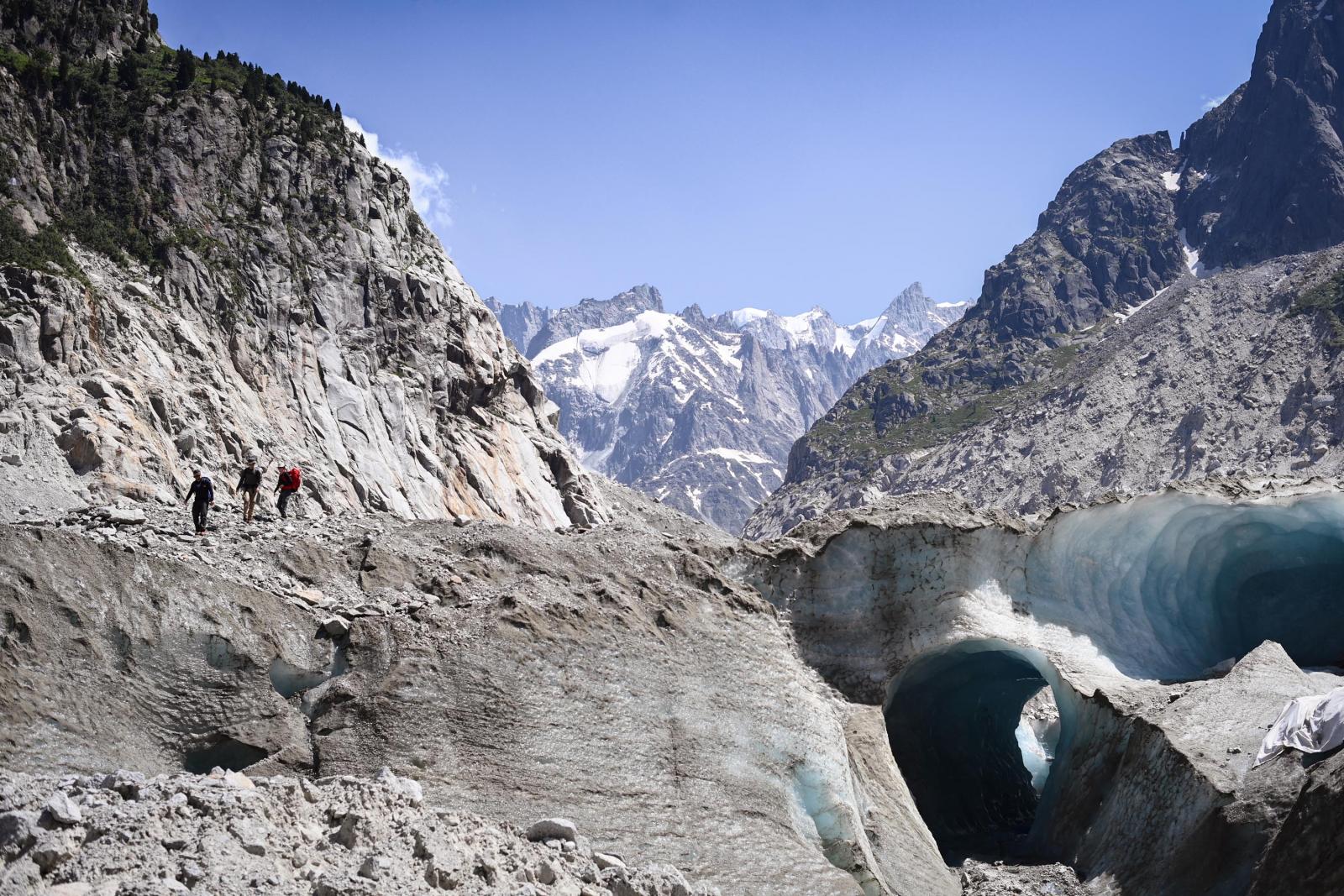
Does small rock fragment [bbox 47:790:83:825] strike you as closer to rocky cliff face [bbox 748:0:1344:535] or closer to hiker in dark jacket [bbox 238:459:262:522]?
hiker in dark jacket [bbox 238:459:262:522]

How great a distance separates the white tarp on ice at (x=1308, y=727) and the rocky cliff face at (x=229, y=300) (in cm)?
→ 2684

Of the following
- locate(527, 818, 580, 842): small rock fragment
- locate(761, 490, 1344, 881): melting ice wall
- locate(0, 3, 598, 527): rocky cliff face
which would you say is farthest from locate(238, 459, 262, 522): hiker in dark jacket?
locate(527, 818, 580, 842): small rock fragment

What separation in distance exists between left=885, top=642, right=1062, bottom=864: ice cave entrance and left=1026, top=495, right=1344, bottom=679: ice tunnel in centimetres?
176

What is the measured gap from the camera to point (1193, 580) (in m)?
26.0

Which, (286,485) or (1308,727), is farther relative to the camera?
(286,485)

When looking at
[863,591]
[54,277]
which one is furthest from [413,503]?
[863,591]

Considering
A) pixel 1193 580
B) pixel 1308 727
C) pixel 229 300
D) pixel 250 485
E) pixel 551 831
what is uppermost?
pixel 229 300

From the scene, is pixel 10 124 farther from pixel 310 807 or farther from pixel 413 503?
pixel 310 807

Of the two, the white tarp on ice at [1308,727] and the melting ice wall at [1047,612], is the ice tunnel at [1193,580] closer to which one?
the melting ice wall at [1047,612]

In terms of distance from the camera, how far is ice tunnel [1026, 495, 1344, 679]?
24.5 m

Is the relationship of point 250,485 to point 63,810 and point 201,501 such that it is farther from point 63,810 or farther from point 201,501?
point 63,810

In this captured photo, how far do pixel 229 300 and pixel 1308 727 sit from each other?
139 feet

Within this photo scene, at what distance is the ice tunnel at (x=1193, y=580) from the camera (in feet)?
80.4

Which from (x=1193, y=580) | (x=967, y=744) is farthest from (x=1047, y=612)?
(x=967, y=744)
